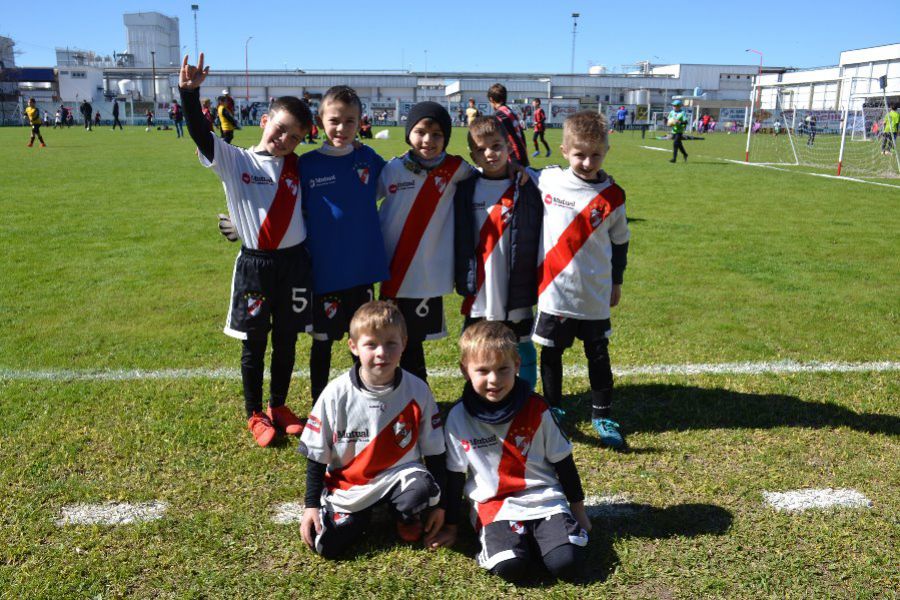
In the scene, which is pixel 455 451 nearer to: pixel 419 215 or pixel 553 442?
pixel 553 442

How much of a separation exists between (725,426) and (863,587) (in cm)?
135

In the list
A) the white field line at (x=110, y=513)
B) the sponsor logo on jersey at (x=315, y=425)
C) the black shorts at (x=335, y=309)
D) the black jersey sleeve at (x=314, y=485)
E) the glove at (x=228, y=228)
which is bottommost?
the white field line at (x=110, y=513)

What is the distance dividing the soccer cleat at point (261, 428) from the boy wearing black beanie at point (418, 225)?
2.48ft

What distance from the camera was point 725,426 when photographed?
377 centimetres

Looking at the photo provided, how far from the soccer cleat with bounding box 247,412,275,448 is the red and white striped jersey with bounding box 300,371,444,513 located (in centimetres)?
75

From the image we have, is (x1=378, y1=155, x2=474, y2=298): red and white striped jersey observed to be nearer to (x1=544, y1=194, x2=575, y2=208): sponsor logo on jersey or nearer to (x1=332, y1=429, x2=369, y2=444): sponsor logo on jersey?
(x1=544, y1=194, x2=575, y2=208): sponsor logo on jersey

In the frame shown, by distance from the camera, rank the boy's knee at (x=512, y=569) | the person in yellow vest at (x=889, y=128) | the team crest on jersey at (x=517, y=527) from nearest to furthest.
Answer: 1. the boy's knee at (x=512, y=569)
2. the team crest on jersey at (x=517, y=527)
3. the person in yellow vest at (x=889, y=128)

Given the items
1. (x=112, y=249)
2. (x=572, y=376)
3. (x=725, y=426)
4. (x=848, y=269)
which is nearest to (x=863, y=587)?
(x=725, y=426)

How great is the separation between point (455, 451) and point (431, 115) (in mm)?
1548

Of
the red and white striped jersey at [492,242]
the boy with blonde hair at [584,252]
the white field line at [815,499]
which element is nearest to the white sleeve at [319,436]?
the red and white striped jersey at [492,242]

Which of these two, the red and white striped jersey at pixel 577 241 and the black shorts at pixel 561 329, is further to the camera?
the black shorts at pixel 561 329

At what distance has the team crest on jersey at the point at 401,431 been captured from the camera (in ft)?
9.34

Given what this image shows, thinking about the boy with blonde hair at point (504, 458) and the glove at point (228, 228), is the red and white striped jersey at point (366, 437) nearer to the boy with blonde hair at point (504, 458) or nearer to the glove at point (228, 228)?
the boy with blonde hair at point (504, 458)

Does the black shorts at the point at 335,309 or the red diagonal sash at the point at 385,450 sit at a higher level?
the black shorts at the point at 335,309
